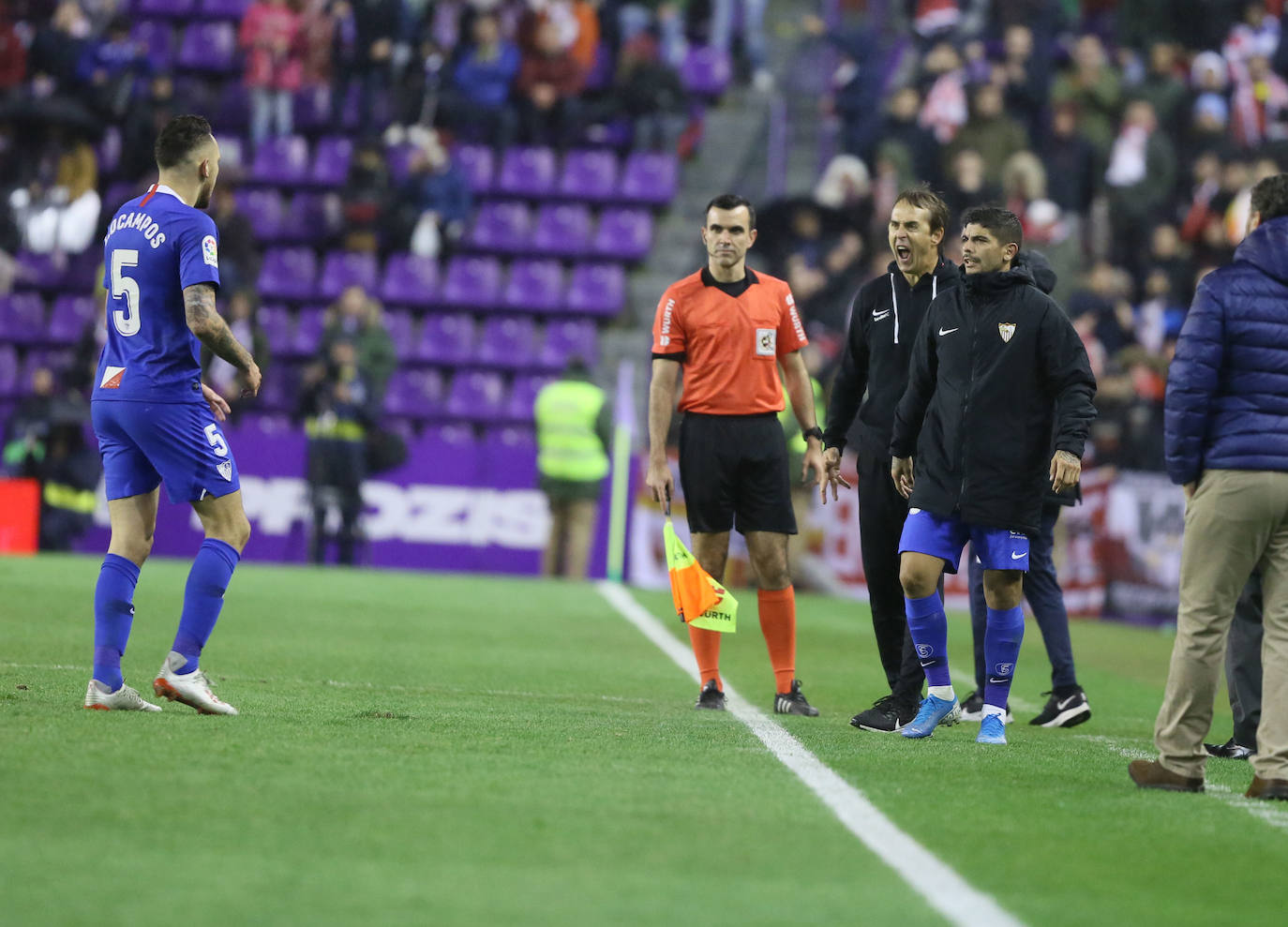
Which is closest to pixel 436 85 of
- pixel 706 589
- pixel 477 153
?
pixel 477 153

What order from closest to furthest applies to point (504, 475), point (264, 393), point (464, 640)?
1. point (464, 640)
2. point (504, 475)
3. point (264, 393)

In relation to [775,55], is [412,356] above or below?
below

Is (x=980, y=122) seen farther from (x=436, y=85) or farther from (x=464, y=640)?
(x=464, y=640)

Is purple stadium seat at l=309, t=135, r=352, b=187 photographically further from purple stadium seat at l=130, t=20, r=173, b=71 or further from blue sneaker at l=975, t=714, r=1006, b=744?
blue sneaker at l=975, t=714, r=1006, b=744

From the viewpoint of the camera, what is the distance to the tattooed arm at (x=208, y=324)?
6.28 m

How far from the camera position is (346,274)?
20531 millimetres

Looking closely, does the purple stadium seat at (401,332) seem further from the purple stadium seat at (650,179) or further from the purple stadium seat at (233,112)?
the purple stadium seat at (233,112)

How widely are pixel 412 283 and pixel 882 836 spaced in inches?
646

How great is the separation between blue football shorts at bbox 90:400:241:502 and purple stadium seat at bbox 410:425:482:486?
11059 millimetres

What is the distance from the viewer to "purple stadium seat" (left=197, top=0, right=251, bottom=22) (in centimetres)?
2316

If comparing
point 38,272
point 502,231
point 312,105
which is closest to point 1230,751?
point 502,231

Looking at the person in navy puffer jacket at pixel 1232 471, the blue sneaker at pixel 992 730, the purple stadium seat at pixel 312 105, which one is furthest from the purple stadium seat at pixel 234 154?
the person in navy puffer jacket at pixel 1232 471

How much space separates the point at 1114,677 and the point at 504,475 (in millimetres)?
7940

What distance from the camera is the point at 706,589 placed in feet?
25.3
